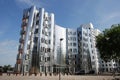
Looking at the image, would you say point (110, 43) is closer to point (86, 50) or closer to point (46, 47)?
point (46, 47)

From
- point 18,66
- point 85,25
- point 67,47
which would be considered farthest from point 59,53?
point 85,25

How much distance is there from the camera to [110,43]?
125 ft

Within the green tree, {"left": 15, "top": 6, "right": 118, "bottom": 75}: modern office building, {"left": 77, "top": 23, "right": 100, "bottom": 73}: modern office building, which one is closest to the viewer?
the green tree

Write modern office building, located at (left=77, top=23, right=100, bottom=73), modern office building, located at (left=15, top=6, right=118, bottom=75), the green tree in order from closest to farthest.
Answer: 1. the green tree
2. modern office building, located at (left=15, top=6, right=118, bottom=75)
3. modern office building, located at (left=77, top=23, right=100, bottom=73)

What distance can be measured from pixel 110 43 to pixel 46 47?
133ft

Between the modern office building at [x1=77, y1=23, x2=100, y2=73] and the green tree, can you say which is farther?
the modern office building at [x1=77, y1=23, x2=100, y2=73]

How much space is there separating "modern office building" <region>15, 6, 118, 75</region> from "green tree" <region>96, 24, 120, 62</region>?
85.9 feet

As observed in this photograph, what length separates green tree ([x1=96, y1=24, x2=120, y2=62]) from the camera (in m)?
37.5

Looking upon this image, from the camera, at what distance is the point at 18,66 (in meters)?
71.4

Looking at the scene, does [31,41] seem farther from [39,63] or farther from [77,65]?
[77,65]

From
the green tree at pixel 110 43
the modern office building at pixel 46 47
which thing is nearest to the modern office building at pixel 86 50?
the modern office building at pixel 46 47

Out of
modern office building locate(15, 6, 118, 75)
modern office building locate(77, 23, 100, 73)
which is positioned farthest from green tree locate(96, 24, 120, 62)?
modern office building locate(77, 23, 100, 73)

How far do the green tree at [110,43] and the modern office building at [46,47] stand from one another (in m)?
26.2

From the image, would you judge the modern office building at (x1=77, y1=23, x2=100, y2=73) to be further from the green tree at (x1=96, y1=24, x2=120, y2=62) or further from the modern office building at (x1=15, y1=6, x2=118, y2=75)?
the green tree at (x1=96, y1=24, x2=120, y2=62)
